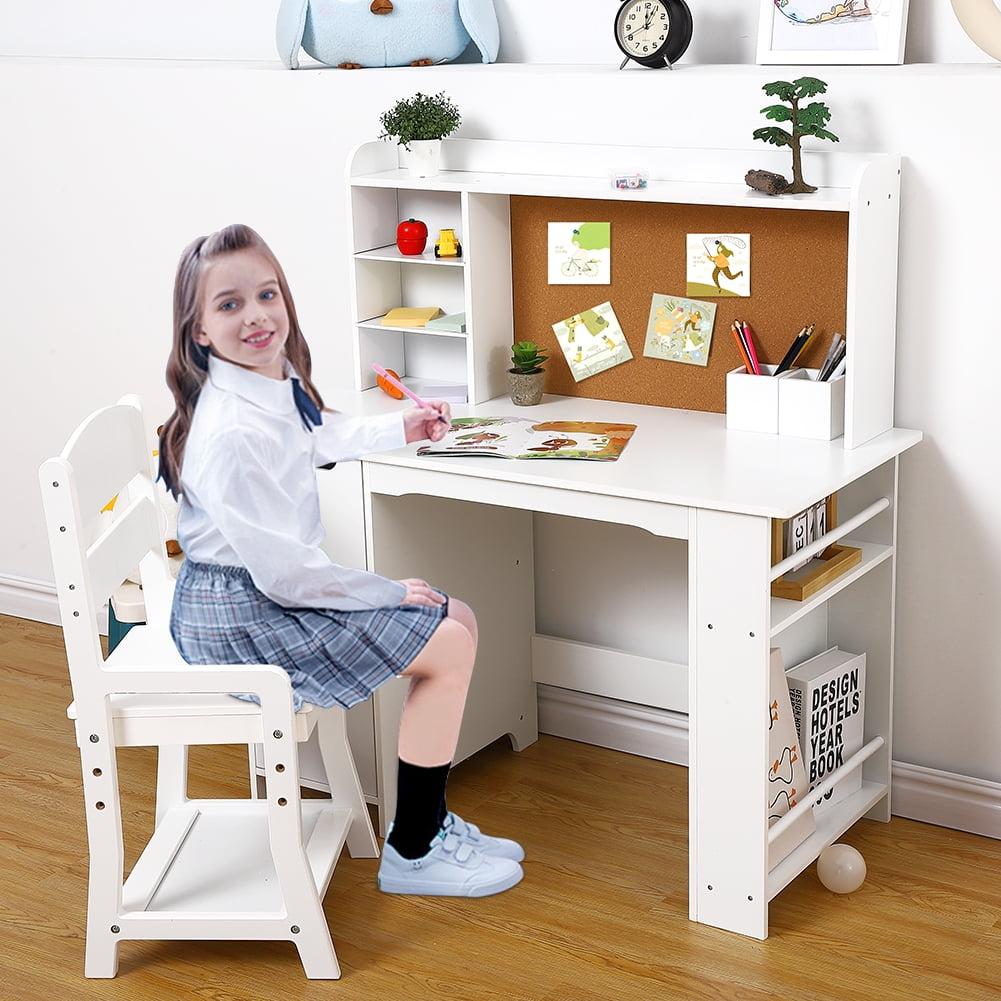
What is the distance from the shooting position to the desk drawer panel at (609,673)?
2732 millimetres

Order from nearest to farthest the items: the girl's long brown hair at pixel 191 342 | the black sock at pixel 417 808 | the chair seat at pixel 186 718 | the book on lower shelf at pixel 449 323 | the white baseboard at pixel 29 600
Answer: the girl's long brown hair at pixel 191 342 → the chair seat at pixel 186 718 → the black sock at pixel 417 808 → the book on lower shelf at pixel 449 323 → the white baseboard at pixel 29 600

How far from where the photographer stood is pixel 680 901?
2324 millimetres

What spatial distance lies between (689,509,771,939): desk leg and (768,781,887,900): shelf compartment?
2.9 inches

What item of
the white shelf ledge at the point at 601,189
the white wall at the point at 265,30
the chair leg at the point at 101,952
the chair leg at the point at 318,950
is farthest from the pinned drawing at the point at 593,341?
the chair leg at the point at 101,952

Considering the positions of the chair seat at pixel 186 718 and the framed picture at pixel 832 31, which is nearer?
the chair seat at pixel 186 718

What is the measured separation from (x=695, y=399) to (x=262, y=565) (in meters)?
0.90

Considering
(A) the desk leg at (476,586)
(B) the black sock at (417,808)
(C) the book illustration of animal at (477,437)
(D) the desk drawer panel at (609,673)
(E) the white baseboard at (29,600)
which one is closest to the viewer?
(B) the black sock at (417,808)

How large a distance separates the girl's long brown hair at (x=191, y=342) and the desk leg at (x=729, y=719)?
0.62 m

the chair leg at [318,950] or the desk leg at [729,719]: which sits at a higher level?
the desk leg at [729,719]

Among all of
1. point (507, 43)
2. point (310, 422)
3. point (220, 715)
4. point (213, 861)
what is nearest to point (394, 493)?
point (310, 422)

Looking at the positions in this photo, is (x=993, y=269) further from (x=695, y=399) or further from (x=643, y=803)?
(x=643, y=803)

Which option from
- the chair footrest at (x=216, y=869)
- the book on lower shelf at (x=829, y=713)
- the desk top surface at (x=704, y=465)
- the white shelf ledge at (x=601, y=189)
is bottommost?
the chair footrest at (x=216, y=869)

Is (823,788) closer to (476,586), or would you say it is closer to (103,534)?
(476,586)

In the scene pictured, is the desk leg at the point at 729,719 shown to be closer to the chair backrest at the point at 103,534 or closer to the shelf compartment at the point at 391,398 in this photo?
the shelf compartment at the point at 391,398
